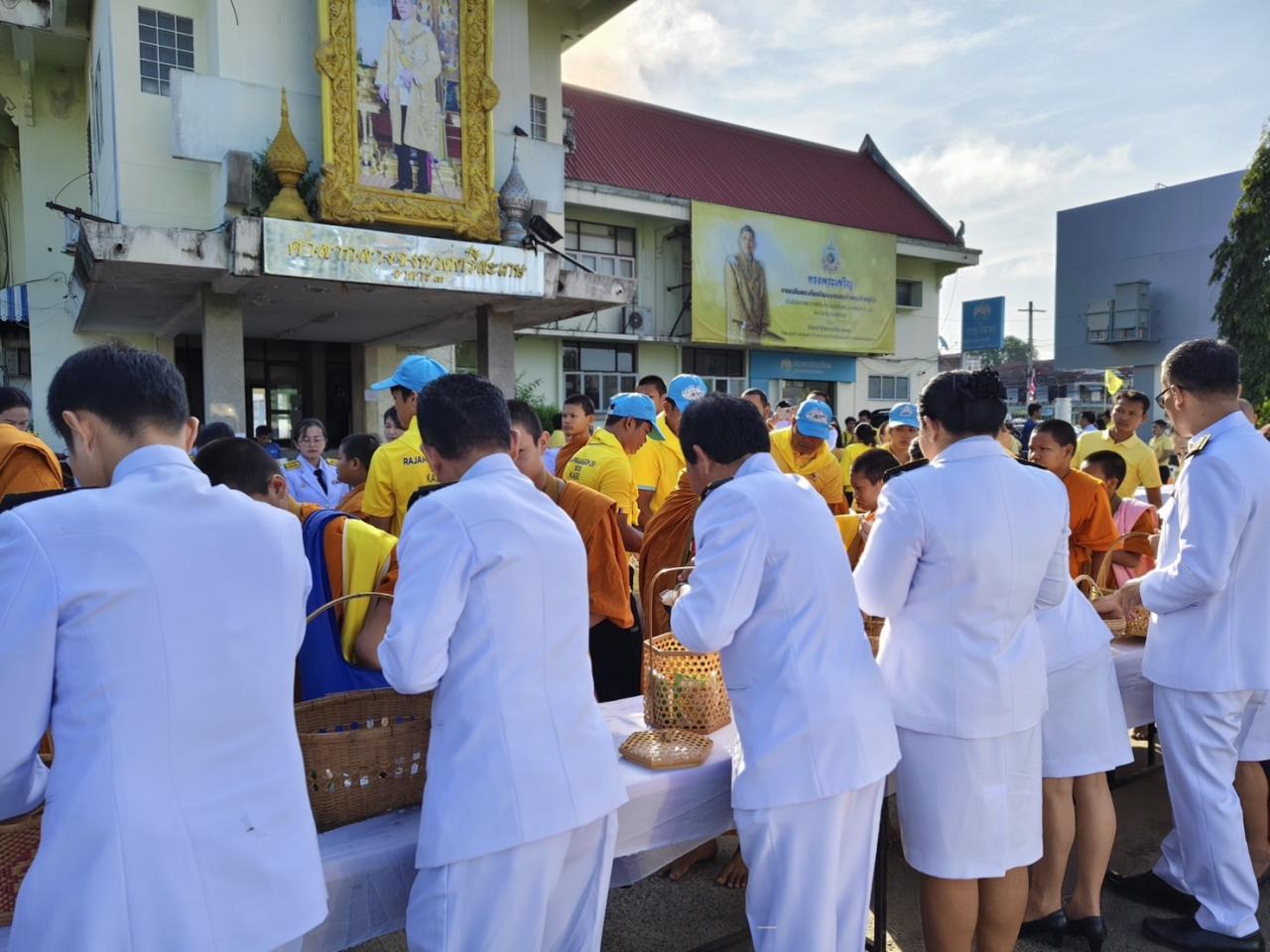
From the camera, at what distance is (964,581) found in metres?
2.07

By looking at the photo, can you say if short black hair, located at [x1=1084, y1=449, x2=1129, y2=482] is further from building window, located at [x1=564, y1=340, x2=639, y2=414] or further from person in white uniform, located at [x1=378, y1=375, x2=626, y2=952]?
building window, located at [x1=564, y1=340, x2=639, y2=414]

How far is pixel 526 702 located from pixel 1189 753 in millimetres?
2290

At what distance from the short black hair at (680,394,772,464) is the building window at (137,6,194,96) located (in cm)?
1103

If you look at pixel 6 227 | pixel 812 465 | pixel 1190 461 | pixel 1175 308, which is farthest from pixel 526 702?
pixel 1175 308

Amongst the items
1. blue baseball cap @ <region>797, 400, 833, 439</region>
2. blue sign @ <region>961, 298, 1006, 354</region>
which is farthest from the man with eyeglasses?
blue sign @ <region>961, 298, 1006, 354</region>

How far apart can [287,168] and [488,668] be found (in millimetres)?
10214

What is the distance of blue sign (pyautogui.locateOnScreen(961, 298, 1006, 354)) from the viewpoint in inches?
1069

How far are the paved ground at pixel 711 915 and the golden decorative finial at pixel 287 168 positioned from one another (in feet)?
29.4

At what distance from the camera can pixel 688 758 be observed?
211cm

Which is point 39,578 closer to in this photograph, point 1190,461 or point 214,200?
point 1190,461

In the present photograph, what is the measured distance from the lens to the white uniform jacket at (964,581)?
2.07 meters

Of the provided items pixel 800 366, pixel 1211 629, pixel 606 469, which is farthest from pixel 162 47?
pixel 800 366

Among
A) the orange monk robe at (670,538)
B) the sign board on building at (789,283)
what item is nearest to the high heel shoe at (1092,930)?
the orange monk robe at (670,538)

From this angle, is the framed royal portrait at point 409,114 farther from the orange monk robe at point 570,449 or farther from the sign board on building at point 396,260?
the orange monk robe at point 570,449
